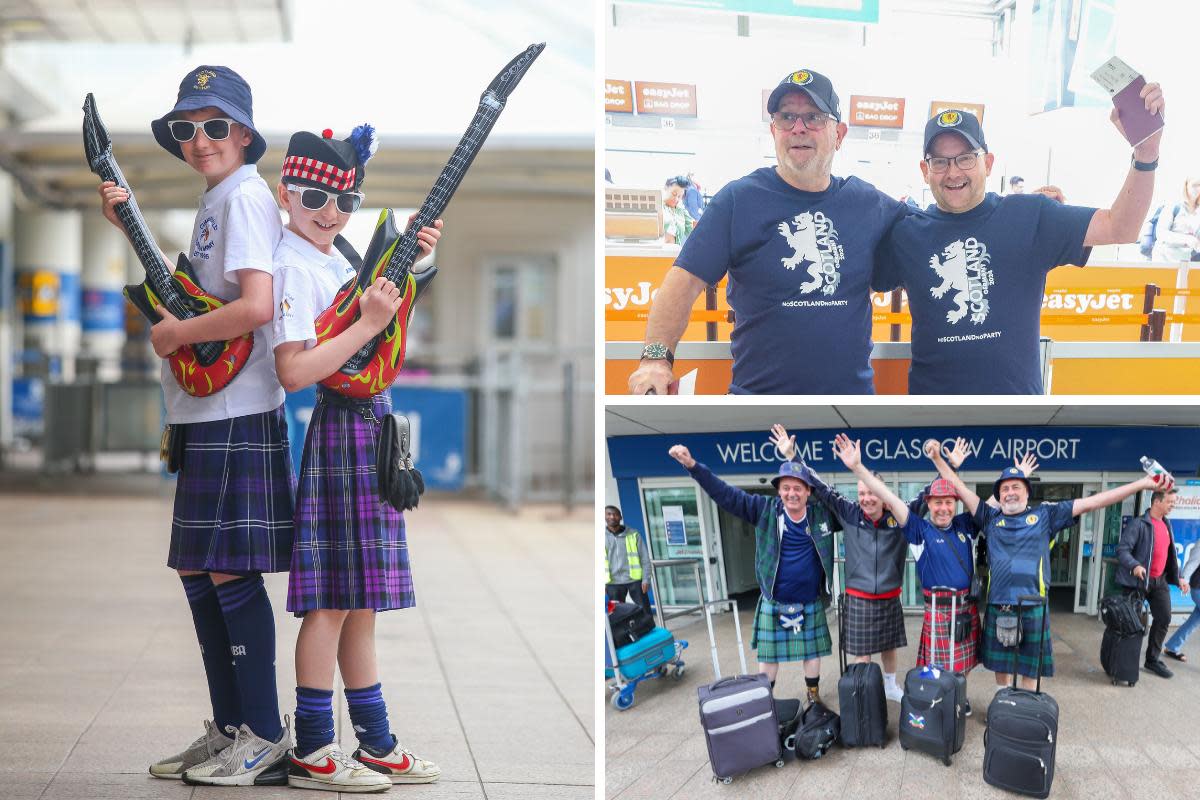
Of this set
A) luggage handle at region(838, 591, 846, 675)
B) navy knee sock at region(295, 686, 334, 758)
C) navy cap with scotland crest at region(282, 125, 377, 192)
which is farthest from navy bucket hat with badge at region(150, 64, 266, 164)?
luggage handle at region(838, 591, 846, 675)

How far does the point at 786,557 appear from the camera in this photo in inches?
129

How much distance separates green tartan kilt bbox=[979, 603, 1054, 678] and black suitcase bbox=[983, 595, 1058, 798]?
10 centimetres

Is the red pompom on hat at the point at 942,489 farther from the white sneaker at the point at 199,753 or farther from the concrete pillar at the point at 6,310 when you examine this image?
the concrete pillar at the point at 6,310

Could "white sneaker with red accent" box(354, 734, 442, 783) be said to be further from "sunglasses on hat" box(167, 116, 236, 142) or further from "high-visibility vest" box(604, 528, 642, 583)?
"sunglasses on hat" box(167, 116, 236, 142)

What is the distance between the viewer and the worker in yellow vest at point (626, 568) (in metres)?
3.23

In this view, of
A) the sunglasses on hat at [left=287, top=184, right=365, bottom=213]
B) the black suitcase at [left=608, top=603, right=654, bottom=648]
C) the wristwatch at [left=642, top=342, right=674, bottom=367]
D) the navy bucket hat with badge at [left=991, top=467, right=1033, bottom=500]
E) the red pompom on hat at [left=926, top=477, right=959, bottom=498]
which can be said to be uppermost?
the sunglasses on hat at [left=287, top=184, right=365, bottom=213]

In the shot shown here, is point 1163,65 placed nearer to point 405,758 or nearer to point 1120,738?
point 1120,738

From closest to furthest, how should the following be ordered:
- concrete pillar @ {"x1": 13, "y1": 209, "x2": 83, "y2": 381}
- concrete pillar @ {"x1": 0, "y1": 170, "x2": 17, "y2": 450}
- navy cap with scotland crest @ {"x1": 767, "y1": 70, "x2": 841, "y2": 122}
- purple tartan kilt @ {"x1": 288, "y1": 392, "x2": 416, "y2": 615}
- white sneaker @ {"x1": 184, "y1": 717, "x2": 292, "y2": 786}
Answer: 1. navy cap with scotland crest @ {"x1": 767, "y1": 70, "x2": 841, "y2": 122}
2. purple tartan kilt @ {"x1": 288, "y1": 392, "x2": 416, "y2": 615}
3. white sneaker @ {"x1": 184, "y1": 717, "x2": 292, "y2": 786}
4. concrete pillar @ {"x1": 0, "y1": 170, "x2": 17, "y2": 450}
5. concrete pillar @ {"x1": 13, "y1": 209, "x2": 83, "y2": 381}

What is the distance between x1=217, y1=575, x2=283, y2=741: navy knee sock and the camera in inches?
134

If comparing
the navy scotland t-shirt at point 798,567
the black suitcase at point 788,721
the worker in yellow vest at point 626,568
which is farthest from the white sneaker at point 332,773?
the navy scotland t-shirt at point 798,567

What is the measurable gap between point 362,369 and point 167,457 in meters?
0.60

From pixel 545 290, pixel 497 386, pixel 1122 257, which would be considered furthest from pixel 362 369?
pixel 545 290

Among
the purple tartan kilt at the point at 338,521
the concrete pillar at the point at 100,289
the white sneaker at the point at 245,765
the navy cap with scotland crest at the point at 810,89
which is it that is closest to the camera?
the navy cap with scotland crest at the point at 810,89

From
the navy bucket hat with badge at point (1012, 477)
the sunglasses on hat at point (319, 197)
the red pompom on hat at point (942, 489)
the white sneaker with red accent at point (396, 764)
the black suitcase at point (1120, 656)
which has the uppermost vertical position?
the sunglasses on hat at point (319, 197)
